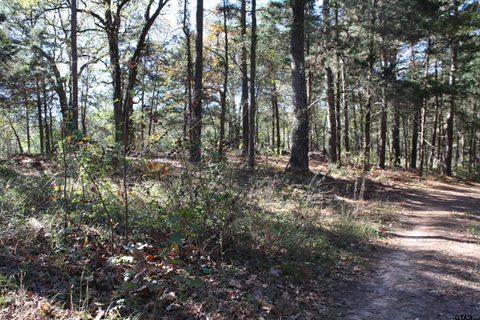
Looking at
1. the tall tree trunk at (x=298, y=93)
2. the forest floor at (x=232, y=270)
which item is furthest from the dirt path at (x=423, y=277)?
the tall tree trunk at (x=298, y=93)

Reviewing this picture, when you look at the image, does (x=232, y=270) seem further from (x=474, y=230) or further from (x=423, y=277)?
(x=474, y=230)

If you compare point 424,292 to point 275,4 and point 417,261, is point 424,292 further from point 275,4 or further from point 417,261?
point 275,4

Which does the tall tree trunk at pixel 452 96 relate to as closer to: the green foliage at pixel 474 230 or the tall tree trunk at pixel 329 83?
the tall tree trunk at pixel 329 83

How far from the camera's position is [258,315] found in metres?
3.63

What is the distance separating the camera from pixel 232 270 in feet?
14.7

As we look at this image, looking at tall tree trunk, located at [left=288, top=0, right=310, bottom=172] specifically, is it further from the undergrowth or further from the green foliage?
the undergrowth

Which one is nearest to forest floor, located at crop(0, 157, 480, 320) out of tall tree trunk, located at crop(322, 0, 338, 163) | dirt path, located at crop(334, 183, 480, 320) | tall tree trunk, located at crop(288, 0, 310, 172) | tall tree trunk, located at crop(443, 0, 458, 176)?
dirt path, located at crop(334, 183, 480, 320)

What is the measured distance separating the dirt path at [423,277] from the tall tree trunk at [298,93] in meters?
4.57

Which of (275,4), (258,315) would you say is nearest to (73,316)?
(258,315)

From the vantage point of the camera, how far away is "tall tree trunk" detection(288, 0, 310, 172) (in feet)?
41.7

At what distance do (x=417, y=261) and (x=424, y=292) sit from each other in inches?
56.6

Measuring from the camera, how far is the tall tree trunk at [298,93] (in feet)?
41.7

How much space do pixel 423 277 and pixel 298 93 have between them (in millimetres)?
8920

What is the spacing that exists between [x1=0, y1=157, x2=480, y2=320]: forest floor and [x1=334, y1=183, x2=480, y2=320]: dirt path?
0.02m
